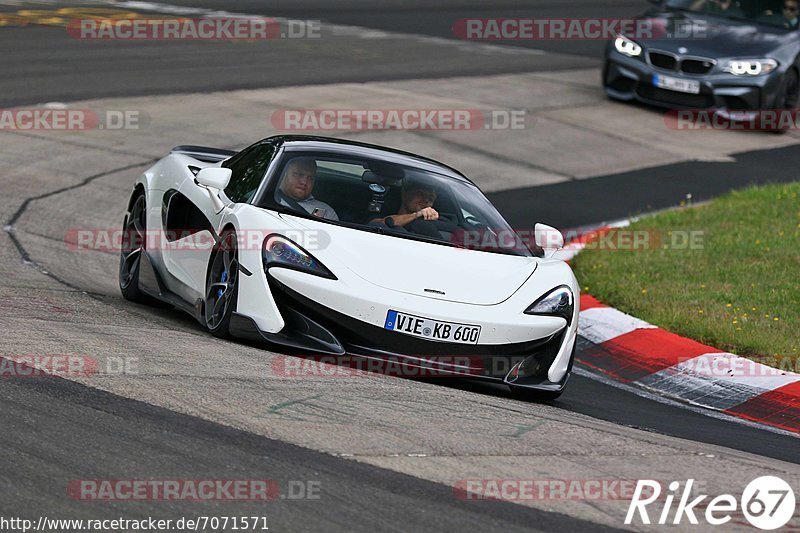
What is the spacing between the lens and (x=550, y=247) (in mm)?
8273

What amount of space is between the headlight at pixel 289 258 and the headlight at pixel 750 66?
12.2 m

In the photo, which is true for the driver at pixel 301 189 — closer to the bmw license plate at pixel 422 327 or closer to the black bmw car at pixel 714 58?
the bmw license plate at pixel 422 327

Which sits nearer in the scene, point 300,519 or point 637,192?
point 300,519

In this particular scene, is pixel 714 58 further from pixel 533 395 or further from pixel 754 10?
pixel 533 395

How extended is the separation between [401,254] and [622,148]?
1032cm

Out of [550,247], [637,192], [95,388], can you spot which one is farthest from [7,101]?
[95,388]

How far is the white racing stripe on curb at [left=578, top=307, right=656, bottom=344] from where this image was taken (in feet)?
31.0

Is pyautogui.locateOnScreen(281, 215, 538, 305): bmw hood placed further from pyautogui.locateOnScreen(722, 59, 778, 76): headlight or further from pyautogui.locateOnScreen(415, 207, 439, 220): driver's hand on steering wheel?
pyautogui.locateOnScreen(722, 59, 778, 76): headlight

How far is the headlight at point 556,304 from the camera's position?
24.2 feet

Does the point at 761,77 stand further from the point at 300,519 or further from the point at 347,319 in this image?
the point at 300,519

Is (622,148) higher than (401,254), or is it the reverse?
(401,254)
